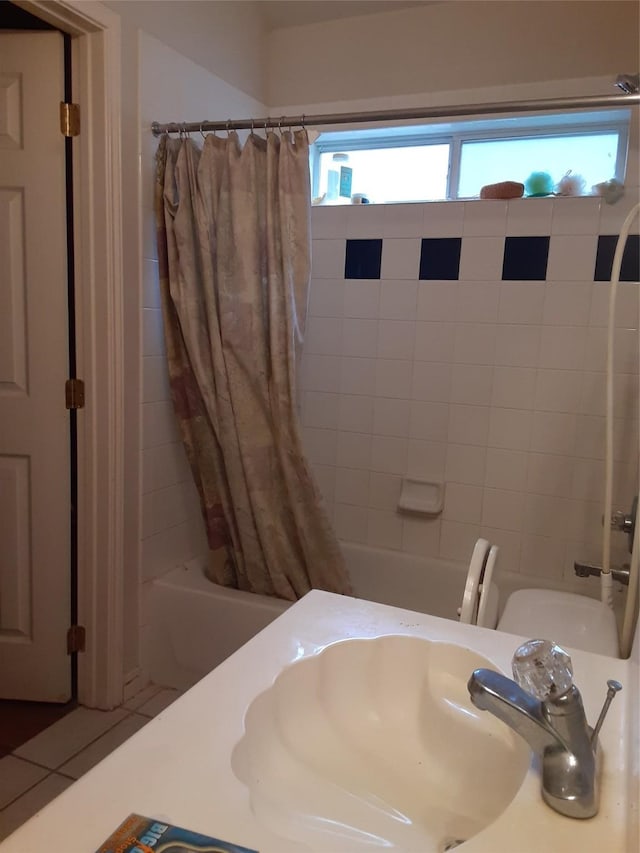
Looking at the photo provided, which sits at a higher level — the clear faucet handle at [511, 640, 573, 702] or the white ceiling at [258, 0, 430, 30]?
the white ceiling at [258, 0, 430, 30]

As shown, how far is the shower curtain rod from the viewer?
1.59 metres

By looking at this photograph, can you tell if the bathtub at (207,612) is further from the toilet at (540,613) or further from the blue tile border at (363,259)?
the blue tile border at (363,259)

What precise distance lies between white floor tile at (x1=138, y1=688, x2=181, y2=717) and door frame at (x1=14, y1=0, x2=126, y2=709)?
0.32 ft

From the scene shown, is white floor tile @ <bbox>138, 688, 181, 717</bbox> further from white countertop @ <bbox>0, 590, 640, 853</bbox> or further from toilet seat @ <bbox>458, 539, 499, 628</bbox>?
white countertop @ <bbox>0, 590, 640, 853</bbox>

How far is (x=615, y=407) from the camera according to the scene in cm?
216

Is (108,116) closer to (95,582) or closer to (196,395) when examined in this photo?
(196,395)

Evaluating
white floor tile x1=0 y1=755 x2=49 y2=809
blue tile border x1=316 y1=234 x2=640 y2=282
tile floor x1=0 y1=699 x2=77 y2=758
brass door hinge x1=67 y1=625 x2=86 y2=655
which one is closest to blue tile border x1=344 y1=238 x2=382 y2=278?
blue tile border x1=316 y1=234 x2=640 y2=282

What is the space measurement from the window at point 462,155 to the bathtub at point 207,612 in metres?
1.52

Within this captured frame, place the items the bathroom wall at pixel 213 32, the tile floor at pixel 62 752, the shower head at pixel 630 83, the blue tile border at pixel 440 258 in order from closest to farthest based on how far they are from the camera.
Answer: the shower head at pixel 630 83 → the tile floor at pixel 62 752 → the bathroom wall at pixel 213 32 → the blue tile border at pixel 440 258

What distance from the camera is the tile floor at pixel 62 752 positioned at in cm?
168

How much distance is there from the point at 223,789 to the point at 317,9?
2.66 meters

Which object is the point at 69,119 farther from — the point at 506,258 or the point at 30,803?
the point at 30,803

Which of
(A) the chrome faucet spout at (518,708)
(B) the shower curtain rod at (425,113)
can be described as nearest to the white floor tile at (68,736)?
(A) the chrome faucet spout at (518,708)

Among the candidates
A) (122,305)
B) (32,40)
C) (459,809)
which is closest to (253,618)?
(122,305)
